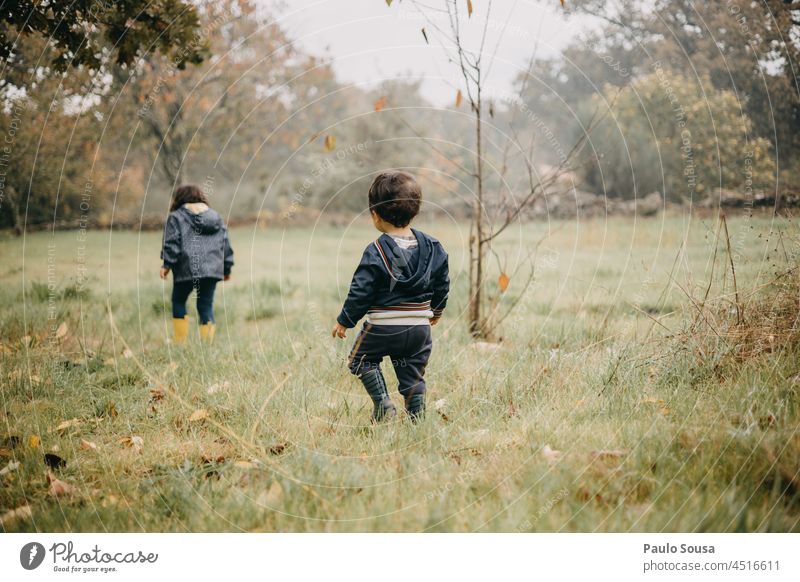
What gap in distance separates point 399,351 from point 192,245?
2832mm

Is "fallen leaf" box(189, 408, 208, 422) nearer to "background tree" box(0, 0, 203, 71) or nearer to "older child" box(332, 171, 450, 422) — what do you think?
"older child" box(332, 171, 450, 422)

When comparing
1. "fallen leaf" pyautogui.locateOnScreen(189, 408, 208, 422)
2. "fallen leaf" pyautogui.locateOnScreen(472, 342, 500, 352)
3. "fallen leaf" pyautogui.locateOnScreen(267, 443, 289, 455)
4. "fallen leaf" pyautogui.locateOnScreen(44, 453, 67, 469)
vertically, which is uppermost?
"fallen leaf" pyautogui.locateOnScreen(472, 342, 500, 352)

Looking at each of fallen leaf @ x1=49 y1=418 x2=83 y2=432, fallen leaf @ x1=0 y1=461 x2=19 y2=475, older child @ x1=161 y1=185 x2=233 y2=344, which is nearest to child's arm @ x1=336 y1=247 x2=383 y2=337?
fallen leaf @ x1=49 y1=418 x2=83 y2=432

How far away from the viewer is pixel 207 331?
16.1 ft

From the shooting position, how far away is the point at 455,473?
7.77ft

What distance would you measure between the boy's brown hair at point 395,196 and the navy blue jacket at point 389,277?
128mm

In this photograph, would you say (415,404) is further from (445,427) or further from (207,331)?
(207,331)

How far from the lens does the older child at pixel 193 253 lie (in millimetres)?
4898

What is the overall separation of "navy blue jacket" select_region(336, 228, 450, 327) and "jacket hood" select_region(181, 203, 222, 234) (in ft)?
8.62

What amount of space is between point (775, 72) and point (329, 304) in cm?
476

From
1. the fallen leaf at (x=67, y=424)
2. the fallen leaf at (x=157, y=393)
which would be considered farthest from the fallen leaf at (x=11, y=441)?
the fallen leaf at (x=157, y=393)

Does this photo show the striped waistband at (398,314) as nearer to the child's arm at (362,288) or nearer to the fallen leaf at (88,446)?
the child's arm at (362,288)

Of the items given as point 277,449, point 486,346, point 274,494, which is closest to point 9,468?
point 277,449

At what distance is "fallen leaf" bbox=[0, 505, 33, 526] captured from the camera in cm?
236
